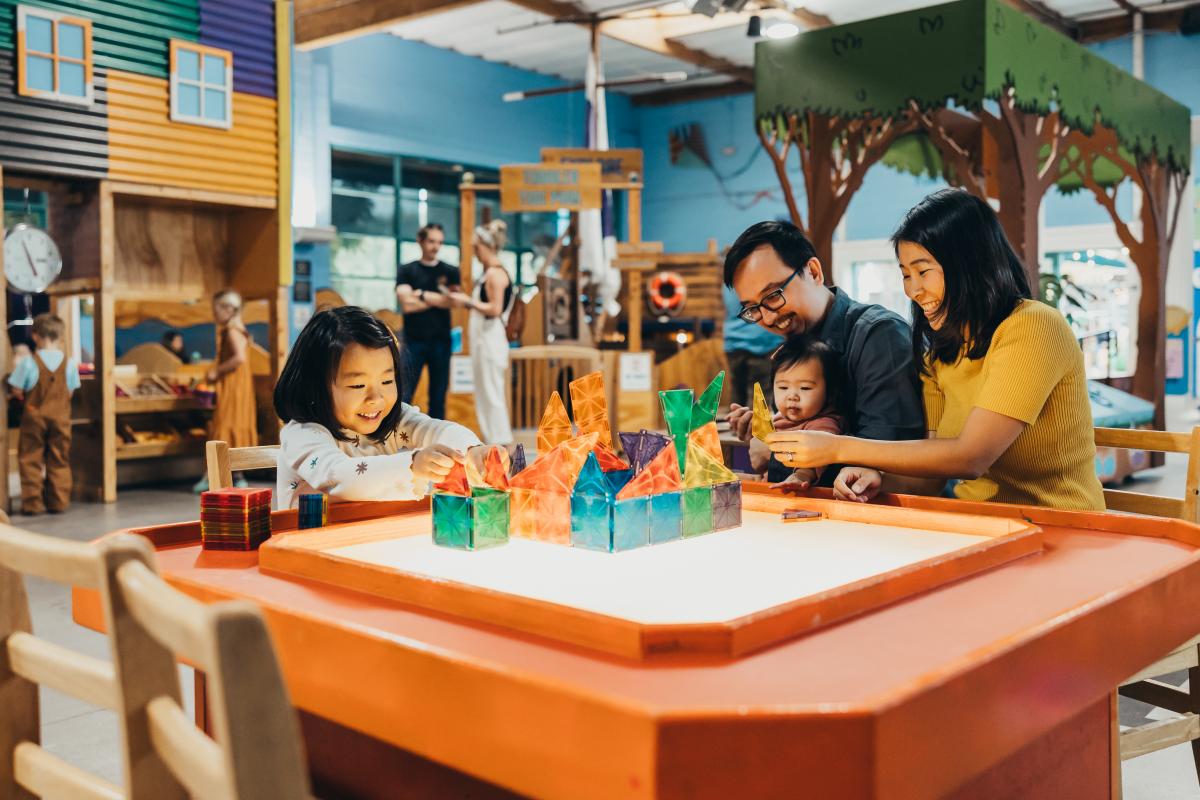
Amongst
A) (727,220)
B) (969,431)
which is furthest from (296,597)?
(727,220)

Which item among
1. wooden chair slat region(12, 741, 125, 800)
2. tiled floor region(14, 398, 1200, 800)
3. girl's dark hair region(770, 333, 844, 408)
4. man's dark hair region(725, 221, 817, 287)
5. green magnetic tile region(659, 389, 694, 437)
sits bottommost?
tiled floor region(14, 398, 1200, 800)

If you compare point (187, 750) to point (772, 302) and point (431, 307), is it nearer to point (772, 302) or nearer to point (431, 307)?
point (772, 302)

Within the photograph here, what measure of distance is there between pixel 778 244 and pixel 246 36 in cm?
712

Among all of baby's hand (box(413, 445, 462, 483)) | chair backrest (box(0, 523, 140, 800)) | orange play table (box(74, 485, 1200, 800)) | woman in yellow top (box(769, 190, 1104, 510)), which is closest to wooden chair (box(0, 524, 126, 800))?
chair backrest (box(0, 523, 140, 800))

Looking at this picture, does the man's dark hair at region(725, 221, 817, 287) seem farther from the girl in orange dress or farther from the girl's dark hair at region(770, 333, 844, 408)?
the girl in orange dress

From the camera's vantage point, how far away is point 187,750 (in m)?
0.83

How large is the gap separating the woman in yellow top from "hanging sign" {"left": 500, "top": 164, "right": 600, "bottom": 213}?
6858 mm

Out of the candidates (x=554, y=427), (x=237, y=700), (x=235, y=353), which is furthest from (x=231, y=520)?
(x=235, y=353)

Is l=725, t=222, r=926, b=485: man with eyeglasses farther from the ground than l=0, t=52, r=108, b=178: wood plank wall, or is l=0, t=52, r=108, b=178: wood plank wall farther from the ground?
l=0, t=52, r=108, b=178: wood plank wall

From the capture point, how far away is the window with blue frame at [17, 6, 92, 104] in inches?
278

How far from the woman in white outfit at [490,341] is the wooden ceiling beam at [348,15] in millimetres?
2200

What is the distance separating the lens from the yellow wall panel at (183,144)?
24.9ft

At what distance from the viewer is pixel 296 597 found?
4.08 ft

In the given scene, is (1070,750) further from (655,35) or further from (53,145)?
(655,35)
